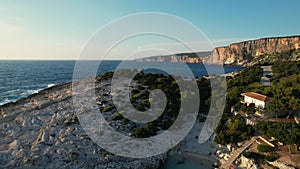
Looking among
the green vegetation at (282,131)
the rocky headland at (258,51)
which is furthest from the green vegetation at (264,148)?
the rocky headland at (258,51)

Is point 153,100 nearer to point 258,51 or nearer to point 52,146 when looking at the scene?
point 52,146

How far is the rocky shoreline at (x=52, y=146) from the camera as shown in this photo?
18.9 metres

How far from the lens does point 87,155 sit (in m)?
20.0

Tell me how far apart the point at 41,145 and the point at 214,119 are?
56.6ft

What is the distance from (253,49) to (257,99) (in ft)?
450

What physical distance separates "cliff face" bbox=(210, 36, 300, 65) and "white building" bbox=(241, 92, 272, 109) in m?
93.9

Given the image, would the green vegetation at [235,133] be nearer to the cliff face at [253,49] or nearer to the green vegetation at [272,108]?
the green vegetation at [272,108]

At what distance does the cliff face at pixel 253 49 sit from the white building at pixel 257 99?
93.9 metres

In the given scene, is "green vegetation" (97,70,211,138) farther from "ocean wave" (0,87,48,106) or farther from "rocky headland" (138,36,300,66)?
"rocky headland" (138,36,300,66)

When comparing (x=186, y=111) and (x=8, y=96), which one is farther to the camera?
(x=8, y=96)

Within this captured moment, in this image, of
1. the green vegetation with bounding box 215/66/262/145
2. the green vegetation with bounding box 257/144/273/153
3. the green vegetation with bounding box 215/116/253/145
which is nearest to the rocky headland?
the green vegetation with bounding box 215/66/262/145

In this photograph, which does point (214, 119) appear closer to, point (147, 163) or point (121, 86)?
point (147, 163)

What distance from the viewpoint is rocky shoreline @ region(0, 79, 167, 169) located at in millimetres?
18859

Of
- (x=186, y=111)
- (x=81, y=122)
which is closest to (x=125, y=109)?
(x=81, y=122)
